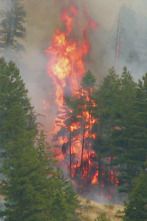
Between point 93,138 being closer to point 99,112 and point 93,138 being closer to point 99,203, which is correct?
point 99,112

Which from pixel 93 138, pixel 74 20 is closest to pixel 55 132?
pixel 93 138

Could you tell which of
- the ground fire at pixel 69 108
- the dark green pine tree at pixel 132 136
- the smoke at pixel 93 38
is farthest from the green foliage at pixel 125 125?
the smoke at pixel 93 38

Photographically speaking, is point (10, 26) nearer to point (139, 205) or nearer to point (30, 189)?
point (30, 189)

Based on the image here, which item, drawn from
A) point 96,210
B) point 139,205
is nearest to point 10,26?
point 96,210

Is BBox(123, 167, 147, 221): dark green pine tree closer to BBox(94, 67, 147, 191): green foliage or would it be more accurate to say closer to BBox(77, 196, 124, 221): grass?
BBox(77, 196, 124, 221): grass

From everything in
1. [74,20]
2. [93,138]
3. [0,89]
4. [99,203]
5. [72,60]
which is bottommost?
[99,203]

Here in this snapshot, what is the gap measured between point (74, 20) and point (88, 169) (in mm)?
45287

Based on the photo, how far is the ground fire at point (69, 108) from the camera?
5350 centimetres

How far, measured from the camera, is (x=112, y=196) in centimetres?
4956

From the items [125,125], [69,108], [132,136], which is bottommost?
[132,136]

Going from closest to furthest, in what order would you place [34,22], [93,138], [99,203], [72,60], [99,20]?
1. [99,203]
2. [93,138]
3. [72,60]
4. [34,22]
5. [99,20]

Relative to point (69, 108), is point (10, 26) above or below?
above

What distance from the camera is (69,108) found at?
59750 millimetres

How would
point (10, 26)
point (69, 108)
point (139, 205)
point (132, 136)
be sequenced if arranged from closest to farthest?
point (139, 205) → point (132, 136) → point (69, 108) → point (10, 26)
